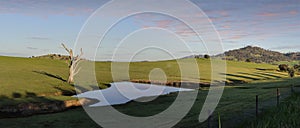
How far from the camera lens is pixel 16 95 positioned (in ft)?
134

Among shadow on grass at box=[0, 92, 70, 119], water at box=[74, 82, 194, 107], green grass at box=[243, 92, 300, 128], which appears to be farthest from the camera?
water at box=[74, 82, 194, 107]

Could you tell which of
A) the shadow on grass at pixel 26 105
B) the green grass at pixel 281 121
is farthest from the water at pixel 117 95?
the green grass at pixel 281 121

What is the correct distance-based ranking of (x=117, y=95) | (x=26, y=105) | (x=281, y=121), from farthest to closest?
(x=117, y=95) → (x=26, y=105) → (x=281, y=121)

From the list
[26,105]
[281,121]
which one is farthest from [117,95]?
[281,121]

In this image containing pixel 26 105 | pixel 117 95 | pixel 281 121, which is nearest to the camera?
pixel 281 121

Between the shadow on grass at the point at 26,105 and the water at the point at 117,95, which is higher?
the water at the point at 117,95

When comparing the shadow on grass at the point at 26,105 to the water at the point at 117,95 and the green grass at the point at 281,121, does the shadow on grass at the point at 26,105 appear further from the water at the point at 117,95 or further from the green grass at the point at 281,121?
the green grass at the point at 281,121

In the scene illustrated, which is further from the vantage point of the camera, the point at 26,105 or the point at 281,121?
the point at 26,105

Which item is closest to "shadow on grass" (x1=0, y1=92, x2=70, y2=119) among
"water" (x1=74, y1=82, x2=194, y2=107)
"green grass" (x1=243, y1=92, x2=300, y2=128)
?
"water" (x1=74, y1=82, x2=194, y2=107)

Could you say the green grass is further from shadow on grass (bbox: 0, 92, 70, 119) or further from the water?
the water

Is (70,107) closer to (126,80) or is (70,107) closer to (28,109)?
(28,109)

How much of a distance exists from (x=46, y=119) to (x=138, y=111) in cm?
853

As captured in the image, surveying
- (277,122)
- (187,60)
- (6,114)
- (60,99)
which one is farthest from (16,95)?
(187,60)

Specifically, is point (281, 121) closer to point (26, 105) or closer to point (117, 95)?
point (26, 105)
